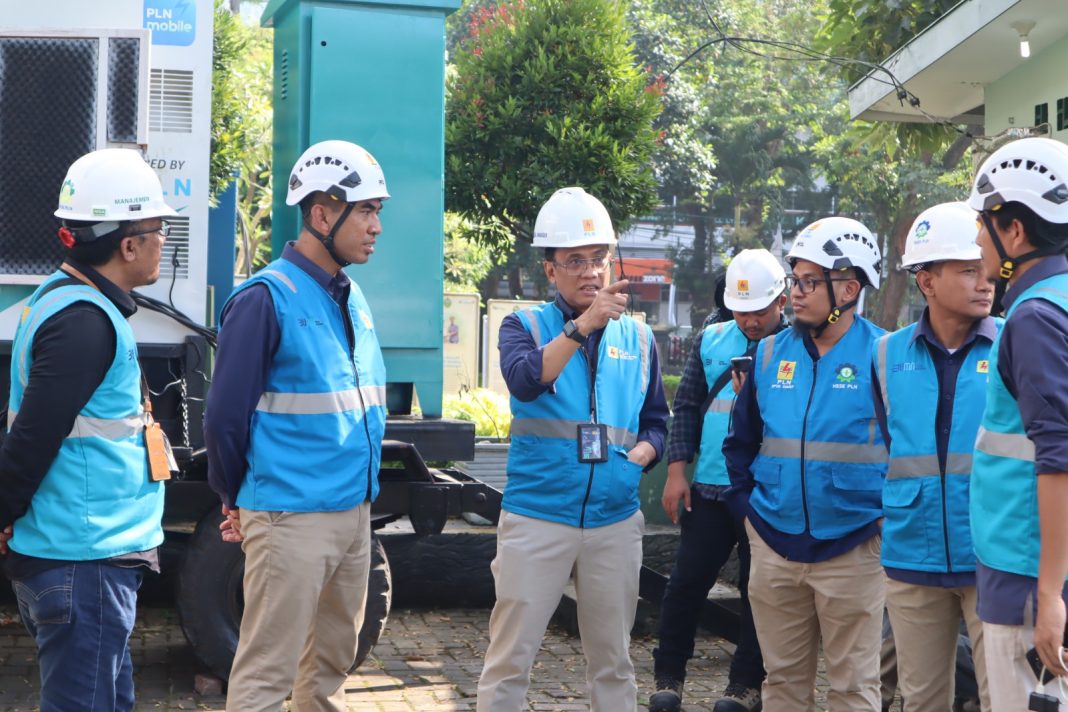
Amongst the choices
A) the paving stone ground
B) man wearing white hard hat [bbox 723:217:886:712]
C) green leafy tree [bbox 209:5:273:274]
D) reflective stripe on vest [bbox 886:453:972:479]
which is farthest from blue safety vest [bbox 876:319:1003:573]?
green leafy tree [bbox 209:5:273:274]

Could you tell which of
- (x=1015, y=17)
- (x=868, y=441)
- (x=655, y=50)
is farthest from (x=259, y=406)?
(x=655, y=50)

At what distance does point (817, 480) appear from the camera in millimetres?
4941

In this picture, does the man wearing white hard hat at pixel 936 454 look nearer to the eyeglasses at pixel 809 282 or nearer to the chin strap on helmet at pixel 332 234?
the eyeglasses at pixel 809 282

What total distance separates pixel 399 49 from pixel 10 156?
5.60 ft

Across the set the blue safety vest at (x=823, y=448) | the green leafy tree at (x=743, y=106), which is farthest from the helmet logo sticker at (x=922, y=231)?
the green leafy tree at (x=743, y=106)

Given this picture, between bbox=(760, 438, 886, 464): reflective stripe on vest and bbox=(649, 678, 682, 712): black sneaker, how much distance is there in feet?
5.55

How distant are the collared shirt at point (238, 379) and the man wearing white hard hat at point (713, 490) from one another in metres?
2.41

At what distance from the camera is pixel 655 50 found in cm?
3369

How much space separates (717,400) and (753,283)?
0.56 meters

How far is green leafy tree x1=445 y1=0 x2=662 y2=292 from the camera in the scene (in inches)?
480

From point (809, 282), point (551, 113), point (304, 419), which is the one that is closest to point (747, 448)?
point (809, 282)

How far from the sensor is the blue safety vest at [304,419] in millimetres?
4297

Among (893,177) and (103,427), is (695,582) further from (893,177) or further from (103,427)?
(893,177)

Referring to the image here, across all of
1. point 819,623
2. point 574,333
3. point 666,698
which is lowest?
point 666,698
